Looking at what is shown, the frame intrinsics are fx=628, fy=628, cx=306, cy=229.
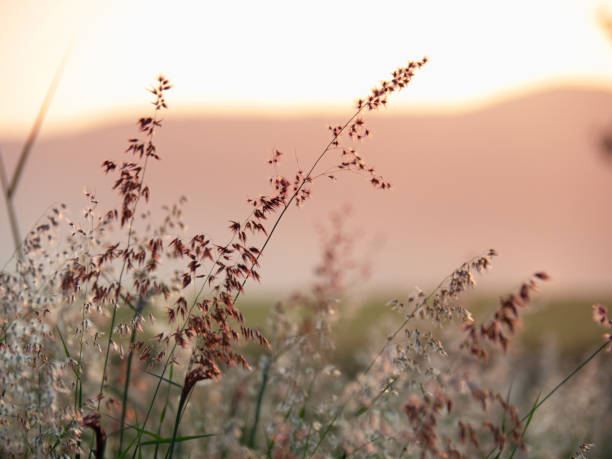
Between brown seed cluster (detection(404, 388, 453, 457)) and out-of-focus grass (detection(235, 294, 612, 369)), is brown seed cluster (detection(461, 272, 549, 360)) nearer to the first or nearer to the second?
brown seed cluster (detection(404, 388, 453, 457))

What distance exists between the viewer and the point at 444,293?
286 centimetres

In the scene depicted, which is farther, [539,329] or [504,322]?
[539,329]

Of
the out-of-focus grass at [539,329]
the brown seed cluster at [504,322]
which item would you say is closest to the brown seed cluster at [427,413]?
the brown seed cluster at [504,322]

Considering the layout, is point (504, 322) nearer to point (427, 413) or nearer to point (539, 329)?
point (427, 413)

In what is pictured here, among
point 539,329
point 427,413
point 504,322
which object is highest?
→ point 504,322

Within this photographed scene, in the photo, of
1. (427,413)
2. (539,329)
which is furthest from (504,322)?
(539,329)

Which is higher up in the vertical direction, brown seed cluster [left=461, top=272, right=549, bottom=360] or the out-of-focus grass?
brown seed cluster [left=461, top=272, right=549, bottom=360]

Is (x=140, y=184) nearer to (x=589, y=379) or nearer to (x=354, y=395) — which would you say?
(x=354, y=395)

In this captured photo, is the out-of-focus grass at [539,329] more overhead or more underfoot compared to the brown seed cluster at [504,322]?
more underfoot

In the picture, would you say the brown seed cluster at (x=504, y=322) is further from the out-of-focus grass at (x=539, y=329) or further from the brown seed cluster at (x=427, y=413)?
the out-of-focus grass at (x=539, y=329)

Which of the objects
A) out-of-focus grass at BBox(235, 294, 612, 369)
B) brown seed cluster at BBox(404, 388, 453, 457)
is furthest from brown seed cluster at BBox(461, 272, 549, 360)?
out-of-focus grass at BBox(235, 294, 612, 369)

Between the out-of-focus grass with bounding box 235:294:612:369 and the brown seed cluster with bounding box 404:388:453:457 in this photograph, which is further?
the out-of-focus grass with bounding box 235:294:612:369

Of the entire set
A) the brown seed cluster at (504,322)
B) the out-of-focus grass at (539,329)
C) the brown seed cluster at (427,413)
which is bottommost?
the out-of-focus grass at (539,329)

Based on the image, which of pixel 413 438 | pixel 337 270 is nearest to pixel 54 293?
pixel 413 438
